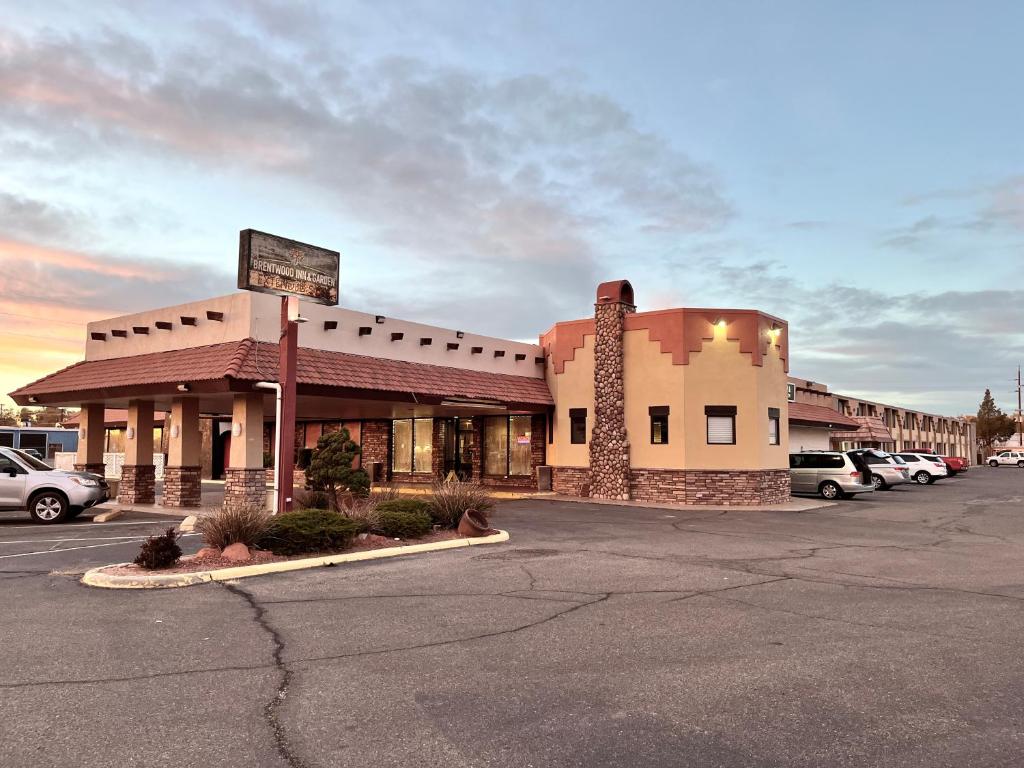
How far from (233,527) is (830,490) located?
23710mm

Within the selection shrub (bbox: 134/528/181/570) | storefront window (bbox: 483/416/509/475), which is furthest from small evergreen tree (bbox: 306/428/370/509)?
storefront window (bbox: 483/416/509/475)

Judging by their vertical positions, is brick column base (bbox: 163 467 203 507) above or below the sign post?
below

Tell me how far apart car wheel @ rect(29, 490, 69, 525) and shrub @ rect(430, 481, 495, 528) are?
988 centimetres

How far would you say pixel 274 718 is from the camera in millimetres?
5113

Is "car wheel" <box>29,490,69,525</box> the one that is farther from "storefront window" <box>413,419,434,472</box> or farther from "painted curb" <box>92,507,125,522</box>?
"storefront window" <box>413,419,434,472</box>

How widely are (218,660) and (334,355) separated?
1631 cm

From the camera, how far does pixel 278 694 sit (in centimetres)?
561

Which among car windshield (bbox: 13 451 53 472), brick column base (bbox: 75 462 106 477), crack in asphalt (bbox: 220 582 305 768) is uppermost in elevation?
car windshield (bbox: 13 451 53 472)

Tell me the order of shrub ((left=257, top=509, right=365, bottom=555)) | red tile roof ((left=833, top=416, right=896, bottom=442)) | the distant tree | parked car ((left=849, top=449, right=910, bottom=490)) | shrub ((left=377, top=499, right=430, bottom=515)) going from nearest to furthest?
1. shrub ((left=257, top=509, right=365, bottom=555))
2. shrub ((left=377, top=499, right=430, bottom=515))
3. parked car ((left=849, top=449, right=910, bottom=490))
4. red tile roof ((left=833, top=416, right=896, bottom=442))
5. the distant tree

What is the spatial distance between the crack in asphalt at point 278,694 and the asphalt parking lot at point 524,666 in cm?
3

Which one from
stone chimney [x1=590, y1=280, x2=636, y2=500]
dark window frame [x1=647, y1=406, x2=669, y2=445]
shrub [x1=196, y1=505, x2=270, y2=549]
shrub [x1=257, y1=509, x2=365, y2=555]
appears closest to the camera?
shrub [x1=196, y1=505, x2=270, y2=549]

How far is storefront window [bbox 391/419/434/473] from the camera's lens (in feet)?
109

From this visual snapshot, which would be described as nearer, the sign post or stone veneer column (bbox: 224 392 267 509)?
the sign post

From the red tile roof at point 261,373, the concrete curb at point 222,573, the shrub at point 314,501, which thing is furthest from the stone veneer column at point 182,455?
the concrete curb at point 222,573
